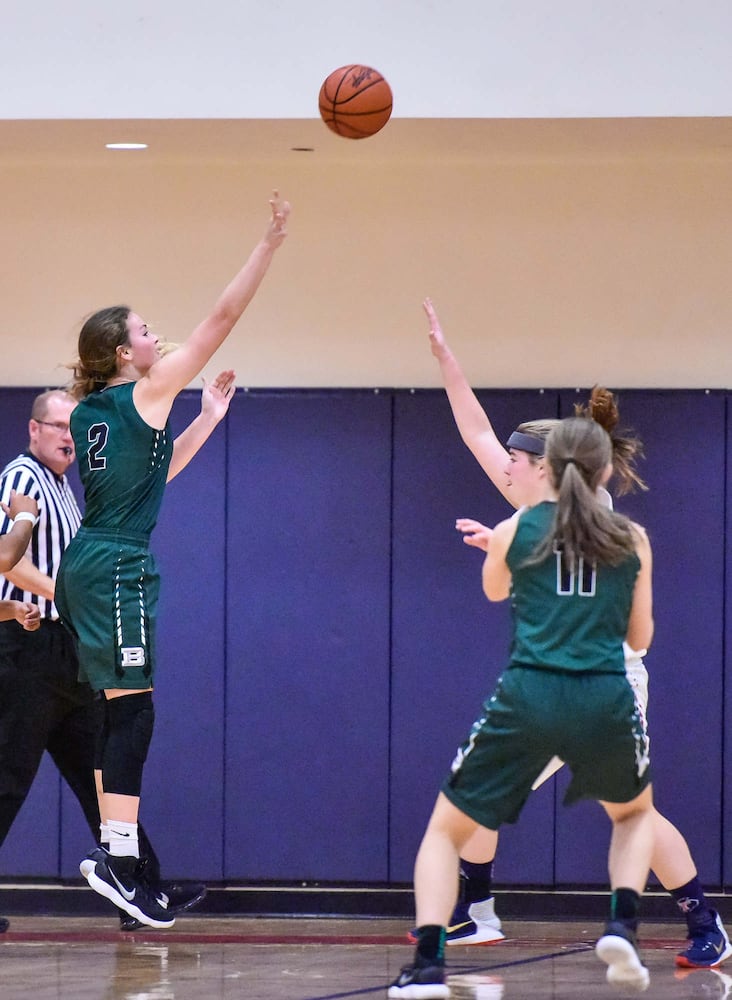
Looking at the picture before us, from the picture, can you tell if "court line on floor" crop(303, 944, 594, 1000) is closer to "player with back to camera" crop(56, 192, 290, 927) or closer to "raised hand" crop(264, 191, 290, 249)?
"player with back to camera" crop(56, 192, 290, 927)

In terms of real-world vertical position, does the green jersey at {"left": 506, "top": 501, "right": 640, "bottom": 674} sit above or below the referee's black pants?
above

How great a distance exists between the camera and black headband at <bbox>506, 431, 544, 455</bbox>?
5137mm

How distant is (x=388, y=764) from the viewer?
7078 millimetres

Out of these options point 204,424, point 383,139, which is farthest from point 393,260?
point 204,424

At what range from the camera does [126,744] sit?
526 centimetres

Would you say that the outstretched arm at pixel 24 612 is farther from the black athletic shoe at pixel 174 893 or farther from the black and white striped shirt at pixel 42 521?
the black athletic shoe at pixel 174 893

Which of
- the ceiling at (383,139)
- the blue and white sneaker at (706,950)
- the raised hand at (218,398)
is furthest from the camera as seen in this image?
the ceiling at (383,139)

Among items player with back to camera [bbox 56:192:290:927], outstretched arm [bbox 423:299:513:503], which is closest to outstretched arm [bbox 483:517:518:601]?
outstretched arm [bbox 423:299:513:503]

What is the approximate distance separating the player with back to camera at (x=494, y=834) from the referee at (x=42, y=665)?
1.42m

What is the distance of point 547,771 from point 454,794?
0.70 metres

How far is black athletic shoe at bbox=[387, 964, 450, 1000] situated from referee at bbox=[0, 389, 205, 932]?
211 cm

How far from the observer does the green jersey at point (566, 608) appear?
4219 millimetres

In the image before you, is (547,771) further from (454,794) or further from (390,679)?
(390,679)

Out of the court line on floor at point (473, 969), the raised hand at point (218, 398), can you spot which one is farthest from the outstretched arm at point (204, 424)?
the court line on floor at point (473, 969)
